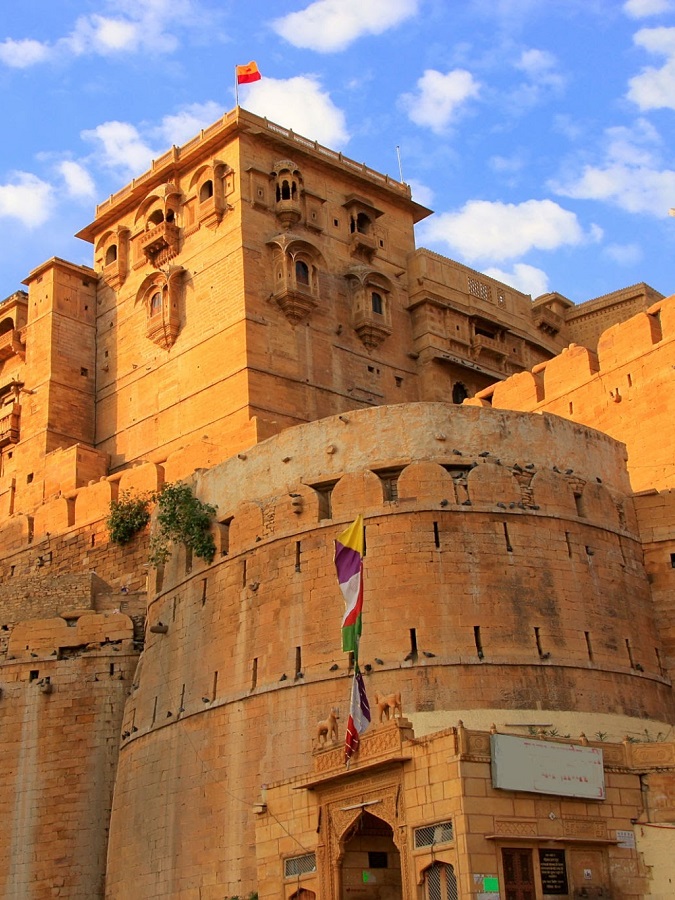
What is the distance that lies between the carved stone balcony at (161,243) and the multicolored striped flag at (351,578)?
2044 centimetres

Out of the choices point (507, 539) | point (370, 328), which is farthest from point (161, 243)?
point (507, 539)

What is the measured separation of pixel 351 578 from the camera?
1800 cm

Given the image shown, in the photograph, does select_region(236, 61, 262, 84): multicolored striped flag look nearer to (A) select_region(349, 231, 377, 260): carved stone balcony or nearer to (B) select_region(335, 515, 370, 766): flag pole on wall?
(A) select_region(349, 231, 377, 260): carved stone balcony

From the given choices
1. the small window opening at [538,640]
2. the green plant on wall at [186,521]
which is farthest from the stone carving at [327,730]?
the green plant on wall at [186,521]

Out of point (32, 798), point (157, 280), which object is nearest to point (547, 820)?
point (32, 798)

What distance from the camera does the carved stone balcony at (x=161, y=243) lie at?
37.2m

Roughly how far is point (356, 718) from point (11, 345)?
25.9m

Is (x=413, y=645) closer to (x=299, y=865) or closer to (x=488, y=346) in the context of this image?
(x=299, y=865)

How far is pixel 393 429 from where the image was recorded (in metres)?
21.0

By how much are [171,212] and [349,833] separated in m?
25.0

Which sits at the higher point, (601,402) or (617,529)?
(601,402)

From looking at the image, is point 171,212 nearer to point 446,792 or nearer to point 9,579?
point 9,579

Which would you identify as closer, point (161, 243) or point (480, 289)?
point (161, 243)

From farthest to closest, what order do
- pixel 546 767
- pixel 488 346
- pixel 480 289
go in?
1. pixel 480 289
2. pixel 488 346
3. pixel 546 767
